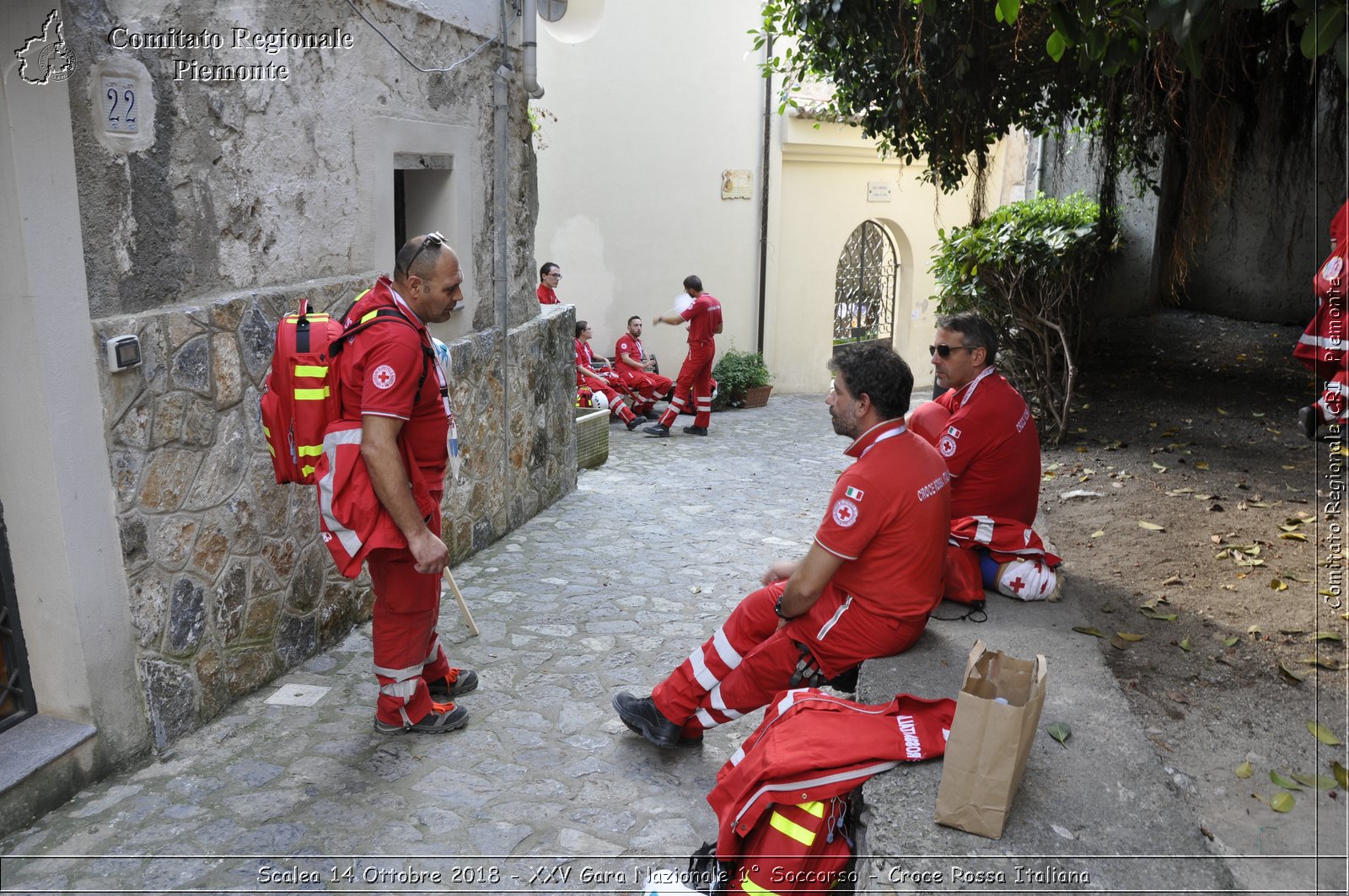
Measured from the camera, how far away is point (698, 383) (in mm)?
12219

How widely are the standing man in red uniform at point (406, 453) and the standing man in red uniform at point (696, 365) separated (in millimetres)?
7855

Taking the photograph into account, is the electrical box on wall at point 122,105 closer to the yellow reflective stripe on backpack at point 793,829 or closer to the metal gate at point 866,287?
the yellow reflective stripe on backpack at point 793,829

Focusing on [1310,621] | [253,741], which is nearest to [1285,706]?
[1310,621]

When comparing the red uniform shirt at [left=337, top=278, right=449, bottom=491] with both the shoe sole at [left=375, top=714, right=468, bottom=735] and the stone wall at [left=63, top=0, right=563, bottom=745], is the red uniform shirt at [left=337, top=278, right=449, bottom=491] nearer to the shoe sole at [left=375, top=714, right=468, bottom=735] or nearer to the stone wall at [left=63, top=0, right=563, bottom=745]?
the stone wall at [left=63, top=0, right=563, bottom=745]

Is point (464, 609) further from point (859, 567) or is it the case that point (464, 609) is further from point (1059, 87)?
point (1059, 87)

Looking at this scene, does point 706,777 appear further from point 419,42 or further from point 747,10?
point 747,10

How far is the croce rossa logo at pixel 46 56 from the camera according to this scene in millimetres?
3408

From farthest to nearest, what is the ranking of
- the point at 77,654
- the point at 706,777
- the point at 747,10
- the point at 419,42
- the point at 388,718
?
the point at 747,10 < the point at 419,42 < the point at 388,718 < the point at 706,777 < the point at 77,654

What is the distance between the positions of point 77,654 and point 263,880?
113cm

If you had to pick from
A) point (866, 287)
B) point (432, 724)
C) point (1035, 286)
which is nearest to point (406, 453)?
point (432, 724)

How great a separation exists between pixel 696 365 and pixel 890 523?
29.3 feet

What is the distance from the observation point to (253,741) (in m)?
4.21

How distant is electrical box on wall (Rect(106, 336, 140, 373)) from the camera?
3.77 meters

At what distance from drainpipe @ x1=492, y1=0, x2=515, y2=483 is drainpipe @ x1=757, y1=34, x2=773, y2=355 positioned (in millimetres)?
8348
